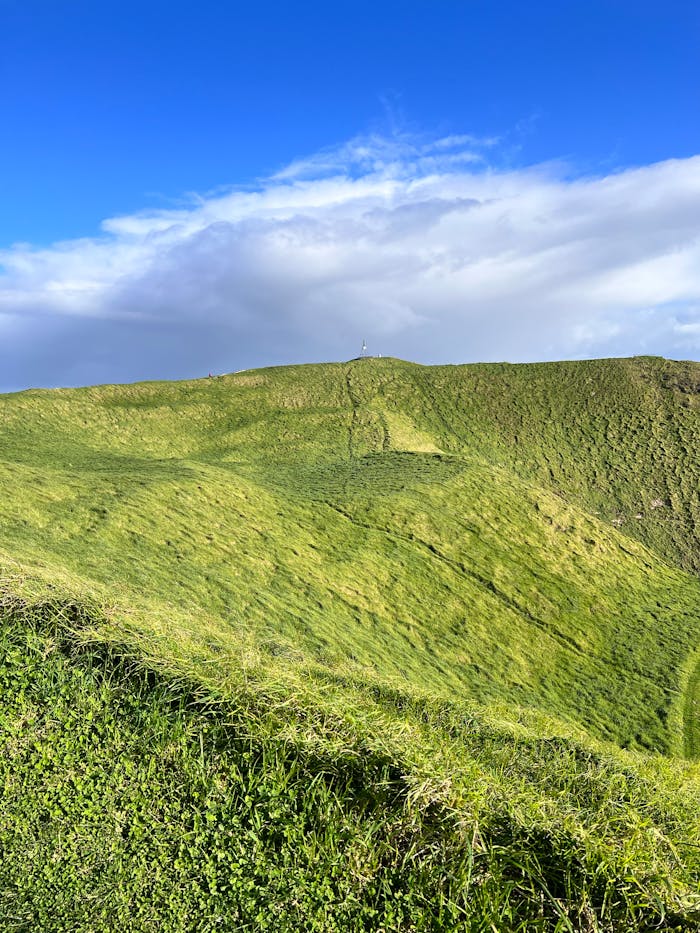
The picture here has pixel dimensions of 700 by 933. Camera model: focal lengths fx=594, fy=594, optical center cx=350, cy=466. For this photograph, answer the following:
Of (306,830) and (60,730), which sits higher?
(60,730)

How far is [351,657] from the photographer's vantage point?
22.2 m

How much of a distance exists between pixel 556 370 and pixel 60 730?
75.9m

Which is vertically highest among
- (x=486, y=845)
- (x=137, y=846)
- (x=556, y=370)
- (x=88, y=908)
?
(x=556, y=370)

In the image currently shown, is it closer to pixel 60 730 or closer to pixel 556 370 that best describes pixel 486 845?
pixel 60 730

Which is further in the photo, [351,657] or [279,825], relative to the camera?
[351,657]

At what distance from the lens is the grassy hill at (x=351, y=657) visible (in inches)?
246

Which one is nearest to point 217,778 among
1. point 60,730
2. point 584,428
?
point 60,730

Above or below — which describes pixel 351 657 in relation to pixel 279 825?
below

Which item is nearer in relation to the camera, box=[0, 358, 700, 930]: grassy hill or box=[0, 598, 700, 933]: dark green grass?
box=[0, 598, 700, 933]: dark green grass

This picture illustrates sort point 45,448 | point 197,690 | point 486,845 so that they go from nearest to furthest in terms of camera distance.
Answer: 1. point 486,845
2. point 197,690
3. point 45,448

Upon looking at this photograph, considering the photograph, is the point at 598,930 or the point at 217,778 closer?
the point at 598,930

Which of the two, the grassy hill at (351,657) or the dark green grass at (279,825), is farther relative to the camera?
the grassy hill at (351,657)

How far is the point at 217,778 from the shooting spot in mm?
7102

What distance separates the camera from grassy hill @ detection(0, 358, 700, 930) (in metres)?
6.24
